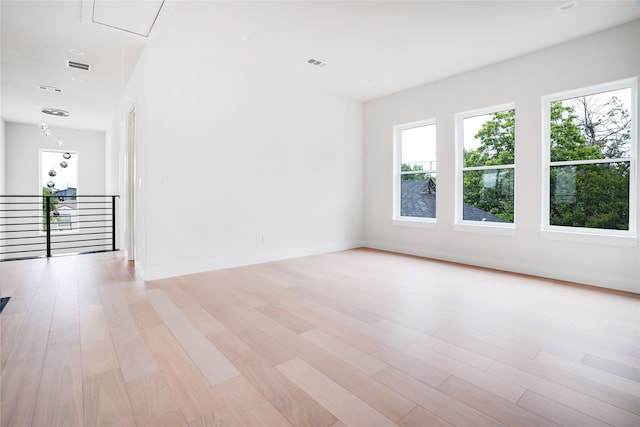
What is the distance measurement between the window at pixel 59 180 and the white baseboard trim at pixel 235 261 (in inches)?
226

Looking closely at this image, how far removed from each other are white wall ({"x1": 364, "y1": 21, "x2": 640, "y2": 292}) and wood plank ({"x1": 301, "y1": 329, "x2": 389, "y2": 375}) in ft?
10.3

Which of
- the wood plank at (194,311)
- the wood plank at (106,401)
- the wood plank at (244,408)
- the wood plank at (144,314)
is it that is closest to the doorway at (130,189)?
the wood plank at (194,311)

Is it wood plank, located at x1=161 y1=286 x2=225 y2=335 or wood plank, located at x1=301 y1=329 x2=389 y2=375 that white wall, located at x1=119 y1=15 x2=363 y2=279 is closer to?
wood plank, located at x1=161 y1=286 x2=225 y2=335

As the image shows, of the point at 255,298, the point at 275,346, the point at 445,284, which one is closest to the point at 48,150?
the point at 255,298

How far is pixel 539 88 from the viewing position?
155 inches

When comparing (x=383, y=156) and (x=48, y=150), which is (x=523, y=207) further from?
(x=48, y=150)

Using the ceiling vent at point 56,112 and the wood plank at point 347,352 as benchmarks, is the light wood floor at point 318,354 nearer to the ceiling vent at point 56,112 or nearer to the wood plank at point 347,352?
the wood plank at point 347,352

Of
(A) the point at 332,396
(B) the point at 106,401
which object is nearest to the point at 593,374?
(A) the point at 332,396

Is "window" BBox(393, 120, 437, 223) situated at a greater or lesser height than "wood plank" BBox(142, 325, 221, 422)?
greater

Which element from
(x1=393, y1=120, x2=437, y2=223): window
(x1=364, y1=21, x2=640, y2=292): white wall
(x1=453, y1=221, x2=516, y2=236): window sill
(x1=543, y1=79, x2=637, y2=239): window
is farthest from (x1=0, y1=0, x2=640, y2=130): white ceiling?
(x1=453, y1=221, x2=516, y2=236): window sill

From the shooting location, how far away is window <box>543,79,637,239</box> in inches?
135

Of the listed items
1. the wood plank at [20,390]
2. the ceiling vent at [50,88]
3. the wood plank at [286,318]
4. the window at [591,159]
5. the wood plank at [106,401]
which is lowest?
the wood plank at [106,401]

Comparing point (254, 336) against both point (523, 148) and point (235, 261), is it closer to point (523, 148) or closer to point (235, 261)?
point (235, 261)

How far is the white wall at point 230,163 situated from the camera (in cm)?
387
